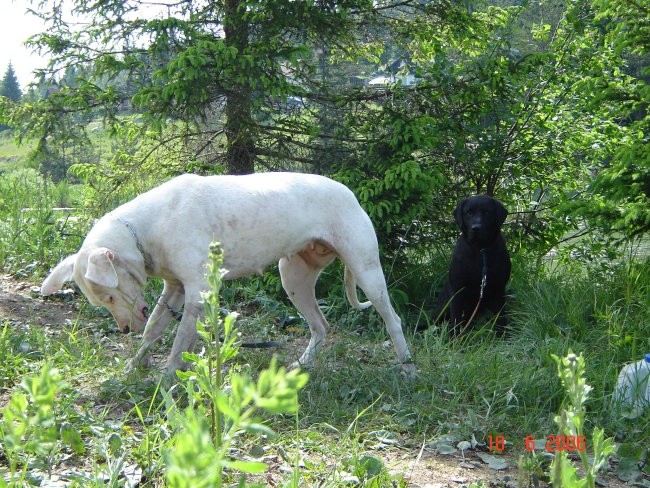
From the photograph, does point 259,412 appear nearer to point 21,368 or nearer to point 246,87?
point 21,368

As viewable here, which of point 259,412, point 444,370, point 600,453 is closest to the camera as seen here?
point 600,453

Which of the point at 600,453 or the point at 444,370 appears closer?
the point at 600,453

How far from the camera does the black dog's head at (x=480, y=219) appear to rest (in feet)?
→ 21.1

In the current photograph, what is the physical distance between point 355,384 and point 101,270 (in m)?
1.66

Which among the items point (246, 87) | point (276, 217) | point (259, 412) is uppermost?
point (246, 87)

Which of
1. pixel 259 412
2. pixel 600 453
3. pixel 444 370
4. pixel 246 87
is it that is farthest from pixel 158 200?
pixel 600 453

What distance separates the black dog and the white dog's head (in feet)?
9.44

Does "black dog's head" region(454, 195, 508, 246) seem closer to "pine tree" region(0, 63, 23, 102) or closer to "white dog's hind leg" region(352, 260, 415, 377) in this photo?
"white dog's hind leg" region(352, 260, 415, 377)

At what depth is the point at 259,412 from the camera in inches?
147

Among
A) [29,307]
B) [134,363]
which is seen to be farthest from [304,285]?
[29,307]

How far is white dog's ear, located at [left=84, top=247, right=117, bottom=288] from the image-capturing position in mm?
4281

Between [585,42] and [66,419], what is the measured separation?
23.3ft

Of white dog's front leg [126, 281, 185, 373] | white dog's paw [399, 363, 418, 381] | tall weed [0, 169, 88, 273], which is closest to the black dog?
white dog's paw [399, 363, 418, 381]

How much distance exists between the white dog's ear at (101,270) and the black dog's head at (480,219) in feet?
10.9
